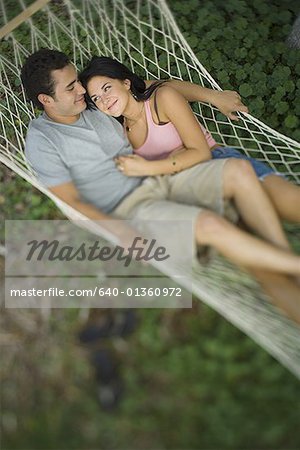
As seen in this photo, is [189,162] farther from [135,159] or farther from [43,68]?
[43,68]

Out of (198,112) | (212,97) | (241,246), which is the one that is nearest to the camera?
(241,246)

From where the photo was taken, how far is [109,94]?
76.7 inches

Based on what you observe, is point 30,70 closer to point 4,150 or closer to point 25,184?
point 4,150

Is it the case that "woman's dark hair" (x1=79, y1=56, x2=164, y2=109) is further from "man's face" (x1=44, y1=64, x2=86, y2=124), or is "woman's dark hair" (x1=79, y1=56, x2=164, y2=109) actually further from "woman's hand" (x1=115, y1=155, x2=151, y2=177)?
"woman's hand" (x1=115, y1=155, x2=151, y2=177)

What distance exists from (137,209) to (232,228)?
0.29 metres

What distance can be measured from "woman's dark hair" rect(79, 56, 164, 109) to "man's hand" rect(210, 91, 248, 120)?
267mm

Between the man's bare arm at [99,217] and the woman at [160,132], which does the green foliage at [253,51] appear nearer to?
the woman at [160,132]

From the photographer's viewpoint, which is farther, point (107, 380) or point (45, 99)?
point (45, 99)

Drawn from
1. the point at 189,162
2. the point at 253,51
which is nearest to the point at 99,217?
the point at 189,162

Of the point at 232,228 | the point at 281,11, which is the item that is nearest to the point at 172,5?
the point at 281,11

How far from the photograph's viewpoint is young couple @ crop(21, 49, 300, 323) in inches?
71.1

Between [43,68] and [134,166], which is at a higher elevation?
[43,68]

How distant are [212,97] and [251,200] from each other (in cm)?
56

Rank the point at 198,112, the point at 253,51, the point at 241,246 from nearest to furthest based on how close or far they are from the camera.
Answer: the point at 241,246
the point at 198,112
the point at 253,51
